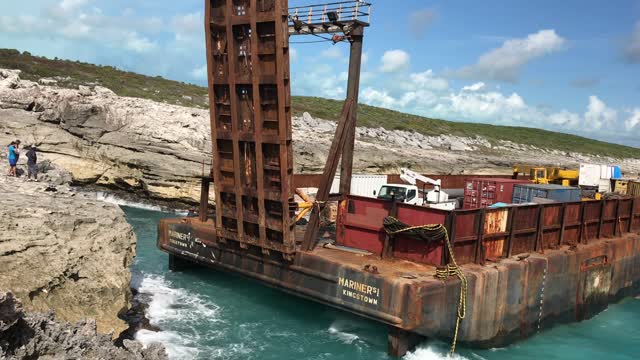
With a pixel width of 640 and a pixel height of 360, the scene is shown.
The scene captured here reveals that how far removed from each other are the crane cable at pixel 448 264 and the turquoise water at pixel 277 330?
1.16 m

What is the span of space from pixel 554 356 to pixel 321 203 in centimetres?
670

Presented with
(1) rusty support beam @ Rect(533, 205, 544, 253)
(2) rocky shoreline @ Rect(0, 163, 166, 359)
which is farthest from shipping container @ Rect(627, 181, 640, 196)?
(2) rocky shoreline @ Rect(0, 163, 166, 359)

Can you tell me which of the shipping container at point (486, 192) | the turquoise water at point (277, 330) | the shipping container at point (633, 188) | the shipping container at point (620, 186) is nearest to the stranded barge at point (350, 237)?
the turquoise water at point (277, 330)

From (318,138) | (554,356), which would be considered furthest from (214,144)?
(318,138)

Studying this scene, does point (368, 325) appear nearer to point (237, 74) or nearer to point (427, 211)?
point (427, 211)

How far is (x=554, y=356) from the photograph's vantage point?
1269cm

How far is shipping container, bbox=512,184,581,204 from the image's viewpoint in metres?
18.3

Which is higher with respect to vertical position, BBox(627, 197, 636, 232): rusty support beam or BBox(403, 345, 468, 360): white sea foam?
BBox(627, 197, 636, 232): rusty support beam

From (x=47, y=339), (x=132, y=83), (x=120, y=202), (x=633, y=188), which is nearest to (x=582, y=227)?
(x=633, y=188)

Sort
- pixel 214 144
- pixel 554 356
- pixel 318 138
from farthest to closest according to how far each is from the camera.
Result: 1. pixel 318 138
2. pixel 214 144
3. pixel 554 356

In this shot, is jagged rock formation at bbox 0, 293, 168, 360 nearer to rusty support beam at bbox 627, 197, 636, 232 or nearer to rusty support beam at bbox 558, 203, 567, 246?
rusty support beam at bbox 558, 203, 567, 246

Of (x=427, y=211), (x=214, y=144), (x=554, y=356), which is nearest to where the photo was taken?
(x=427, y=211)

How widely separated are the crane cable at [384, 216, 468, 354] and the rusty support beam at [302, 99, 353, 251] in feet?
6.05

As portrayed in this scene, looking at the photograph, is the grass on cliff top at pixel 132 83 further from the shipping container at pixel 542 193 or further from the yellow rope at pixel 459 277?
the yellow rope at pixel 459 277
